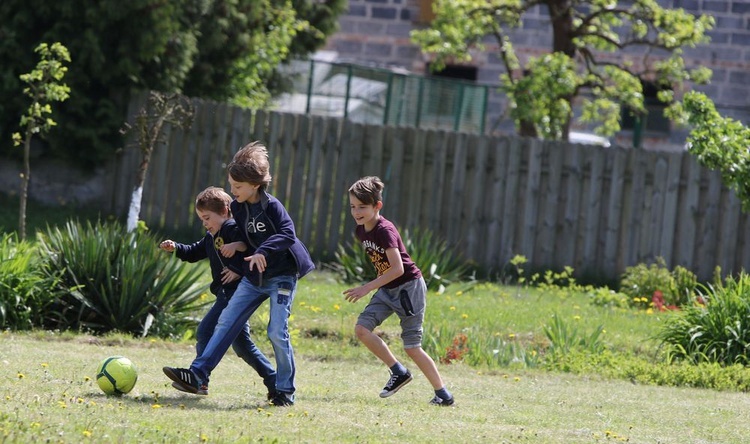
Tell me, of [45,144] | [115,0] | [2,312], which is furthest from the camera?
[45,144]

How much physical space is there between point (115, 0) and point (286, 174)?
302 cm

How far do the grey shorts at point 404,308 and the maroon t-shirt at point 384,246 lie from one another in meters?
0.05

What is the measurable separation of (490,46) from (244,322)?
1820 centimetres

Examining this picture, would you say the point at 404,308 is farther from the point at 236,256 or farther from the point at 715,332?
the point at 715,332

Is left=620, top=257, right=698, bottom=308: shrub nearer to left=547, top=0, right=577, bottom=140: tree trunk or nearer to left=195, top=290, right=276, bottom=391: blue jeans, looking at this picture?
left=547, top=0, right=577, bottom=140: tree trunk

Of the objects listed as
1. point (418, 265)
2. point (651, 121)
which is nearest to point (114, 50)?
point (418, 265)

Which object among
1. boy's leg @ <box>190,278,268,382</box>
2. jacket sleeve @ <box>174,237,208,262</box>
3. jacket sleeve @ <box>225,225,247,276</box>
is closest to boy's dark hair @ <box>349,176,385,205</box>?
jacket sleeve @ <box>225,225,247,276</box>


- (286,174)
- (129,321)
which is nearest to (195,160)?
(286,174)

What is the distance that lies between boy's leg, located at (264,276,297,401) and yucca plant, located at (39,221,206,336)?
3453 mm

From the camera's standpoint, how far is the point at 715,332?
1089cm

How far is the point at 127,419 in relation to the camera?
6594 mm

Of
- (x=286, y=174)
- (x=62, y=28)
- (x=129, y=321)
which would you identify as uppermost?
(x=62, y=28)

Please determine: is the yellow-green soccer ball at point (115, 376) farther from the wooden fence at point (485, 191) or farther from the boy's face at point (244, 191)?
the wooden fence at point (485, 191)

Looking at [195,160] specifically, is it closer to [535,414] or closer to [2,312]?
[2,312]
